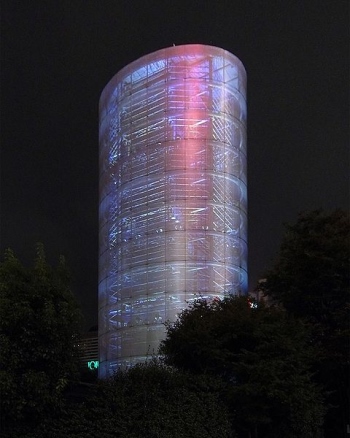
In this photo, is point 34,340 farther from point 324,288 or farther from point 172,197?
point 172,197

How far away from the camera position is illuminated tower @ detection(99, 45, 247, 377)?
30.7 m

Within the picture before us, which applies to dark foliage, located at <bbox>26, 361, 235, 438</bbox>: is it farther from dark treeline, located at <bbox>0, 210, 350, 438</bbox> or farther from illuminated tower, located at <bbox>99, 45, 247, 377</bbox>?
illuminated tower, located at <bbox>99, 45, 247, 377</bbox>

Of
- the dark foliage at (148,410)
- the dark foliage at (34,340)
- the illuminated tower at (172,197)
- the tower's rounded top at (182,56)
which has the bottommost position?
the dark foliage at (148,410)

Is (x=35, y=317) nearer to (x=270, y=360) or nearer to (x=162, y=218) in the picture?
(x=270, y=360)

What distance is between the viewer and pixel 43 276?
12.0 m

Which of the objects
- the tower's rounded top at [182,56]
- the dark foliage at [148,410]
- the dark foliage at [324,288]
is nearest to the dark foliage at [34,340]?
the dark foliage at [148,410]

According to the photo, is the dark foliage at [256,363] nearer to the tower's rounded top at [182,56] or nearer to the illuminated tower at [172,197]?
the illuminated tower at [172,197]

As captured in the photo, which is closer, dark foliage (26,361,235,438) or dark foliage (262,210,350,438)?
dark foliage (26,361,235,438)

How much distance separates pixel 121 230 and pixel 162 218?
277cm

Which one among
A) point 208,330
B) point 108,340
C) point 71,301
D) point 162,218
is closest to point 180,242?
point 162,218

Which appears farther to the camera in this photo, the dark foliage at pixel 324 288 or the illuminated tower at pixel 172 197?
the illuminated tower at pixel 172 197

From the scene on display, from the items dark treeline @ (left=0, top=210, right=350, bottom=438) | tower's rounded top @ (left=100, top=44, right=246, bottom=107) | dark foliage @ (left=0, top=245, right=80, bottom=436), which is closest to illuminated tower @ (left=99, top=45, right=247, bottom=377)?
tower's rounded top @ (left=100, top=44, right=246, bottom=107)

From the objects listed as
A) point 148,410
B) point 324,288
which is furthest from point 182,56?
point 148,410

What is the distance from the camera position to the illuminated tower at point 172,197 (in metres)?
30.7
